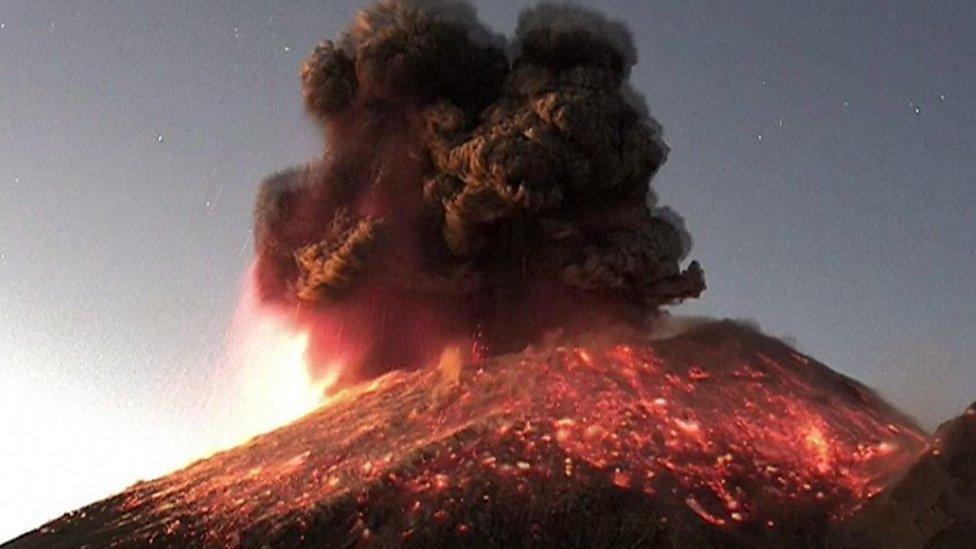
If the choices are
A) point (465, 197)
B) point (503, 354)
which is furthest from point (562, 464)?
point (465, 197)

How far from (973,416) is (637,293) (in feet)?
38.0

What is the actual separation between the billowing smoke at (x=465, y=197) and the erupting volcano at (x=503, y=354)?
0.22 ft

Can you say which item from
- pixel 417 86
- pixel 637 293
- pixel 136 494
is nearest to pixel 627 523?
pixel 136 494

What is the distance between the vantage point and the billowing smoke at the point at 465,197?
23156mm

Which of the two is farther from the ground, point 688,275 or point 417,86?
point 417,86

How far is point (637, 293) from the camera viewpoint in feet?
77.0

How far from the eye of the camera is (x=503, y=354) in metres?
23.0

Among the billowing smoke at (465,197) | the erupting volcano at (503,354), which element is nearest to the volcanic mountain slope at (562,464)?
the erupting volcano at (503,354)

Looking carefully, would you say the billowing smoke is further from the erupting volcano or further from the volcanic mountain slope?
the volcanic mountain slope

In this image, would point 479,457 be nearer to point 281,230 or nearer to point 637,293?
point 637,293

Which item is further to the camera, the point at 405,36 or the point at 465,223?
the point at 405,36

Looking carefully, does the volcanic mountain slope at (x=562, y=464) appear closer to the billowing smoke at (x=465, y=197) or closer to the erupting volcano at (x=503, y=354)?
the erupting volcano at (x=503, y=354)

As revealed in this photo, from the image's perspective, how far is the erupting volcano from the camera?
13523mm

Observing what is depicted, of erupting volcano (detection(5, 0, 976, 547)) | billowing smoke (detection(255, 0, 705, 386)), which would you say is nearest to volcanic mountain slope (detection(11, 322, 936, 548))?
erupting volcano (detection(5, 0, 976, 547))
